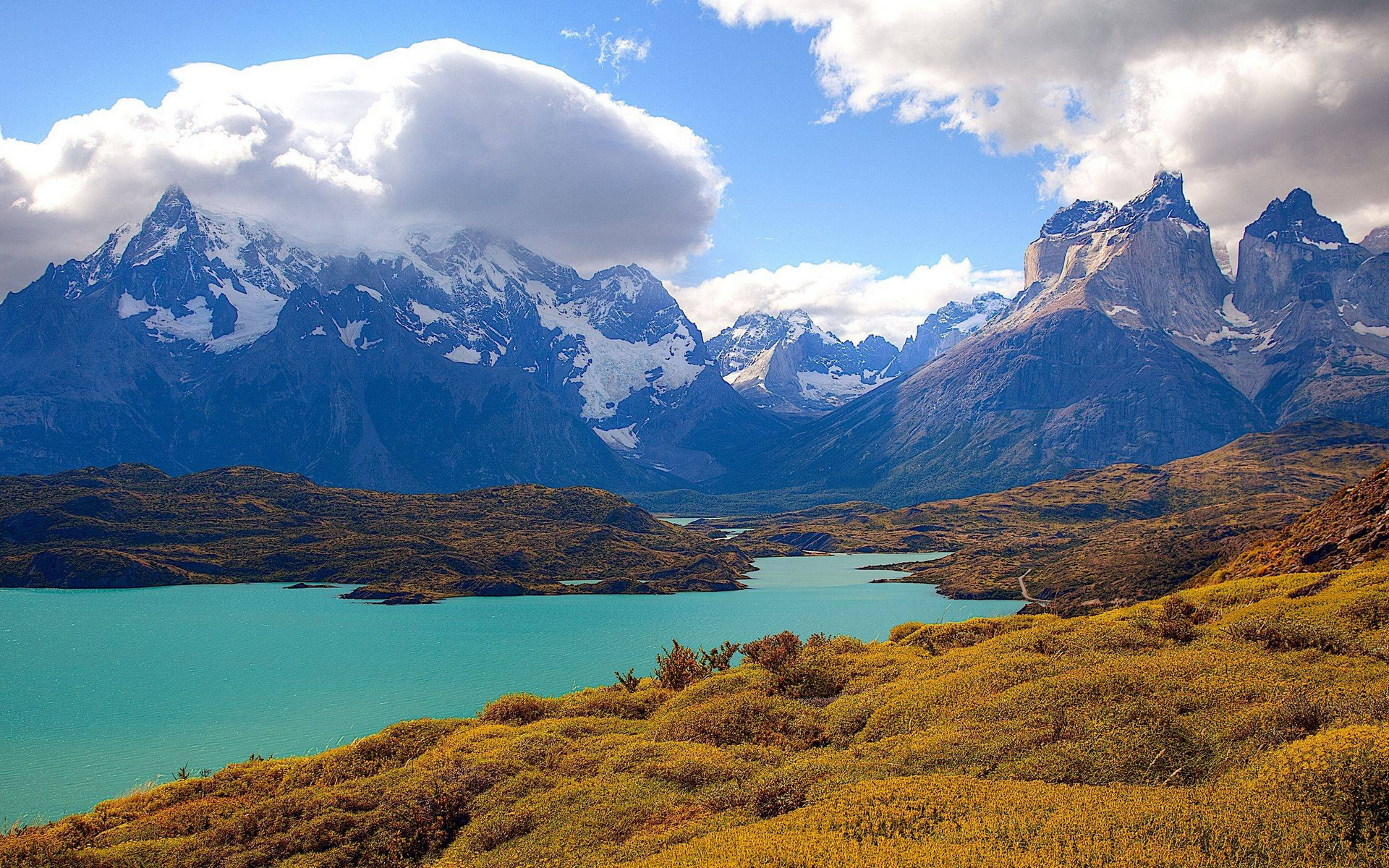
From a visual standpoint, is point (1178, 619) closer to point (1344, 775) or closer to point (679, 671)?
point (1344, 775)

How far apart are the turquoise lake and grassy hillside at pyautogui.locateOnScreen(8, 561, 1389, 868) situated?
33524mm

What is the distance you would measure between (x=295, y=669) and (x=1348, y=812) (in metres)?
101

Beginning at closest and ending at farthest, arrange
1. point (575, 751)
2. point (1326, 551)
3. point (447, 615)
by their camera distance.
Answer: point (575, 751)
point (1326, 551)
point (447, 615)

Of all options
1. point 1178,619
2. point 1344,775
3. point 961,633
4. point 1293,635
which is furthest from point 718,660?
point 1344,775

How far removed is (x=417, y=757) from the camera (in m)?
28.8

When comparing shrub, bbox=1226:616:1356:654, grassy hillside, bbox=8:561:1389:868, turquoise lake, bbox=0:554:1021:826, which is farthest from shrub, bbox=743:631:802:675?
turquoise lake, bbox=0:554:1021:826

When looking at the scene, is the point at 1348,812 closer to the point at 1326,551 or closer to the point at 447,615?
the point at 1326,551

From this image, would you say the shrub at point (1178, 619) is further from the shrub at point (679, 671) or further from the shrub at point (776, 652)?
the shrub at point (679, 671)

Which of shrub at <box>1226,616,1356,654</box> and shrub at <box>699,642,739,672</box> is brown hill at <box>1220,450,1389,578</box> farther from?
shrub at <box>699,642,739,672</box>

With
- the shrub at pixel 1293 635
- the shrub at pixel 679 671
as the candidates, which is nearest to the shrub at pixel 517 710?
the shrub at pixel 679 671

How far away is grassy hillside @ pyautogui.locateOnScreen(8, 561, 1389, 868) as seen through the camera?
16453 millimetres

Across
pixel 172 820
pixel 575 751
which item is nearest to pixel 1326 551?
pixel 575 751

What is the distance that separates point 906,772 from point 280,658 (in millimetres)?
102100

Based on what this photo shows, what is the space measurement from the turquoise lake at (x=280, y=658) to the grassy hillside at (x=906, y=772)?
110 ft
